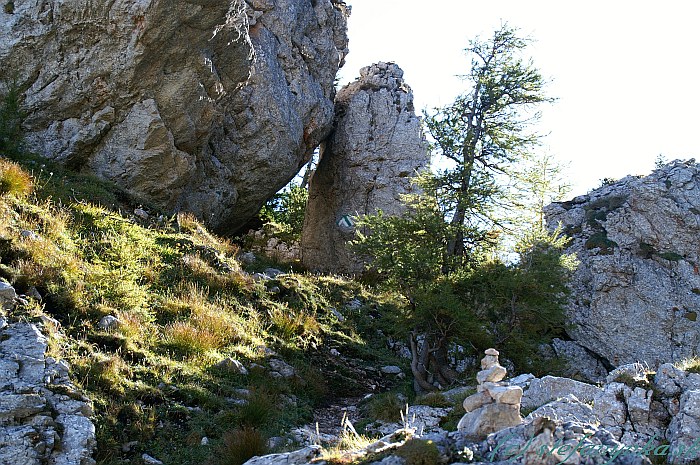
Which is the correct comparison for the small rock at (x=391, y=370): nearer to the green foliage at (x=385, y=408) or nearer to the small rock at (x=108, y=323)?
the green foliage at (x=385, y=408)

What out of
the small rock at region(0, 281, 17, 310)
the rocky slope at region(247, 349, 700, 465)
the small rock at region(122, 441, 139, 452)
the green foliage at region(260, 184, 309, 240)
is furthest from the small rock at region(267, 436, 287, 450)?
the green foliage at region(260, 184, 309, 240)

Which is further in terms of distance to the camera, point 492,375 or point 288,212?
point 288,212

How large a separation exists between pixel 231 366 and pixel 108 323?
7.34 feet

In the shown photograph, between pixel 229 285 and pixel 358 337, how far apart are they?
382 cm

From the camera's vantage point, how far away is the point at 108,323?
10047 millimetres

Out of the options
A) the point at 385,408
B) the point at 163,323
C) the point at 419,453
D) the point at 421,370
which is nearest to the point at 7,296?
the point at 163,323

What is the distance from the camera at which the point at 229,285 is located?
14289 mm

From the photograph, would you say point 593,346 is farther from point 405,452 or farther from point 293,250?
point 293,250

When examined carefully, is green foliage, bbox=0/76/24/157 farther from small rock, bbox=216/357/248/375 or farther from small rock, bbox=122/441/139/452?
small rock, bbox=122/441/139/452

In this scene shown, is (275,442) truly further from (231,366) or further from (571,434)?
(571,434)

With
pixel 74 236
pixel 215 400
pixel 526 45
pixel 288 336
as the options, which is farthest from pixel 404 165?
pixel 215 400

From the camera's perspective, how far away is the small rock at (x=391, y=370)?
14.5 m

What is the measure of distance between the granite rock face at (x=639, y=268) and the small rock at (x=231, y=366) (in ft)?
29.4

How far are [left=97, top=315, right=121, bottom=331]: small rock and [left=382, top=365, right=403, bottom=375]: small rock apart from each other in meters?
6.59
